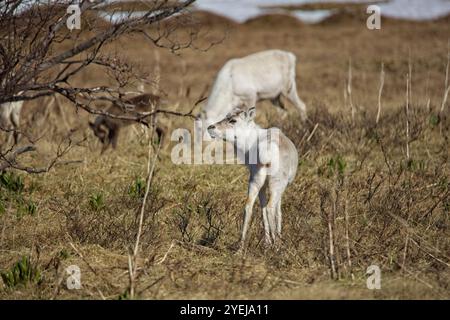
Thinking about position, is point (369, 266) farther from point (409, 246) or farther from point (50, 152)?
point (50, 152)

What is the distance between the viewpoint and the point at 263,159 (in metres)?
6.16

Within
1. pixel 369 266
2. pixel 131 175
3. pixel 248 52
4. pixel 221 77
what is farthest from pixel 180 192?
pixel 248 52

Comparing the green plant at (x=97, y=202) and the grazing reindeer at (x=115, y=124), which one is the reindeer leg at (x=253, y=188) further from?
the grazing reindeer at (x=115, y=124)

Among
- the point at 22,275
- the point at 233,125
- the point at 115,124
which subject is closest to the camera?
the point at 22,275

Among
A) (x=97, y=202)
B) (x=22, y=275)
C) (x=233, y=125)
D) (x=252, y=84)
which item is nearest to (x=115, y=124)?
(x=252, y=84)

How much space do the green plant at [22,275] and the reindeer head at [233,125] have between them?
6.22 ft

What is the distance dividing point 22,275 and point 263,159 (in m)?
2.03

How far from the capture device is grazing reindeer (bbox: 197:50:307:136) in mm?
11141

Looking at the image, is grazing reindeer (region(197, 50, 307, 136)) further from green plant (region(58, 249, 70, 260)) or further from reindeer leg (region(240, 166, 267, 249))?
green plant (region(58, 249, 70, 260))

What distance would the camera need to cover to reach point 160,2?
7.71m

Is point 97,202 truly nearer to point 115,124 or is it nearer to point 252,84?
point 115,124

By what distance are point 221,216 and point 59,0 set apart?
2.38m

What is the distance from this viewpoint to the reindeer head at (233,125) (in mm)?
6410

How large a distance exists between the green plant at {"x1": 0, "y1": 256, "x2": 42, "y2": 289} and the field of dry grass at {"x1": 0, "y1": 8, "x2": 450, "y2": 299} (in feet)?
0.11
